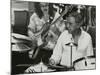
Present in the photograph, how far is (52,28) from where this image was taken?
1979 millimetres

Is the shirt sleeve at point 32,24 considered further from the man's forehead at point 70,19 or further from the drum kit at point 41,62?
the man's forehead at point 70,19

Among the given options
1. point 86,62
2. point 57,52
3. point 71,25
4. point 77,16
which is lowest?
point 86,62

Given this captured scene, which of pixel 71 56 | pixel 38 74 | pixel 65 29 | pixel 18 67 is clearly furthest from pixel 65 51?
pixel 18 67

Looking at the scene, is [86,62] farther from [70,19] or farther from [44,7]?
[44,7]

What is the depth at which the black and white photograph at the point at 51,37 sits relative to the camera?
1874 millimetres

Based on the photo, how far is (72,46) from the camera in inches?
80.6

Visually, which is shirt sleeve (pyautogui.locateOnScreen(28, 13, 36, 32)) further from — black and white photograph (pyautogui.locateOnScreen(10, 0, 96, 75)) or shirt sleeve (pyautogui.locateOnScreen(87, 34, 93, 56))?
shirt sleeve (pyautogui.locateOnScreen(87, 34, 93, 56))

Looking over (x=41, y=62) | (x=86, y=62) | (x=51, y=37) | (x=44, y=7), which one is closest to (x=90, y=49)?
(x=86, y=62)

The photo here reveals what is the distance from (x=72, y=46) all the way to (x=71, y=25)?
242mm

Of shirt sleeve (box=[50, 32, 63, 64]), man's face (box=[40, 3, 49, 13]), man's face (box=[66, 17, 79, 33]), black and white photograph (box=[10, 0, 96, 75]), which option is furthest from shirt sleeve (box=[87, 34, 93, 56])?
man's face (box=[40, 3, 49, 13])

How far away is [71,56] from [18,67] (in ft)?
2.00

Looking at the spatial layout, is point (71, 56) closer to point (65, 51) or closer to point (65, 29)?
point (65, 51)

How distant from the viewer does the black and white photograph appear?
187cm

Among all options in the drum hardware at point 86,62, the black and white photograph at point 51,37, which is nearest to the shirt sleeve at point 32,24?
the black and white photograph at point 51,37
